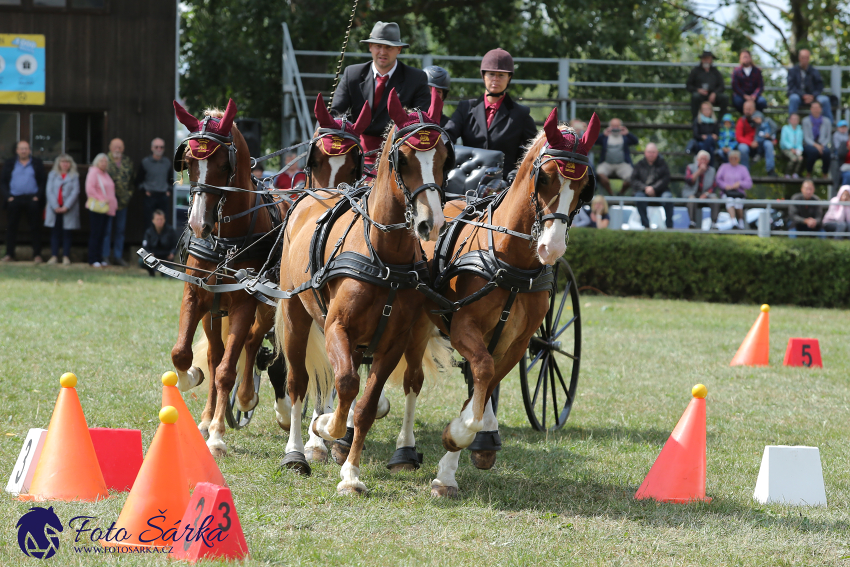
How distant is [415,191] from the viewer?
4527 mm

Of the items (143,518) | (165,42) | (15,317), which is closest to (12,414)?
(143,518)

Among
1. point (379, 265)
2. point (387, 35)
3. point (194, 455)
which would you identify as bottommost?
point (194, 455)

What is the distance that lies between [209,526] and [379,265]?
1670mm

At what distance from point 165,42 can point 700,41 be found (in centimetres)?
2252

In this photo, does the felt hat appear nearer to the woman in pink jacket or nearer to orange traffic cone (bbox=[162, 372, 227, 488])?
orange traffic cone (bbox=[162, 372, 227, 488])

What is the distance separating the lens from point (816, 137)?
17875mm

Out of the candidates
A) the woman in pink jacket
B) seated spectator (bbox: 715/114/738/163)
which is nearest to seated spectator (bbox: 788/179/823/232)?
seated spectator (bbox: 715/114/738/163)

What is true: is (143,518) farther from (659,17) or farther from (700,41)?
(700,41)

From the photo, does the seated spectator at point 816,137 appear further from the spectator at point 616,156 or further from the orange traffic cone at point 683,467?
the orange traffic cone at point 683,467

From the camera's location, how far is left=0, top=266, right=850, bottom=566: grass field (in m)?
4.25

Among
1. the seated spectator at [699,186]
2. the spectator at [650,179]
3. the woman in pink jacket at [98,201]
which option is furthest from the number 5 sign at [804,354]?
the woman in pink jacket at [98,201]

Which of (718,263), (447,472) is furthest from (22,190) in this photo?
(447,472)

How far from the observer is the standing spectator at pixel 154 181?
15844 mm

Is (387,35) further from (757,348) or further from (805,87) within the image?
A: (805,87)
